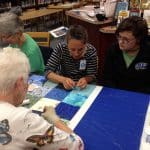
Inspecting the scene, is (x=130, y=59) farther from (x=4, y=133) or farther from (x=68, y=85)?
(x=4, y=133)

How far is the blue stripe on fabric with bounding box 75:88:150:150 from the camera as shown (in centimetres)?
123

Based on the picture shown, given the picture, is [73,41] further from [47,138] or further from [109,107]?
[47,138]

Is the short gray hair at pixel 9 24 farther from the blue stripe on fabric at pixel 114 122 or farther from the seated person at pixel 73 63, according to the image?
the blue stripe on fabric at pixel 114 122

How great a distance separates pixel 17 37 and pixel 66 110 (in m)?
0.87

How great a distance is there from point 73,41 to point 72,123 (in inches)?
27.4

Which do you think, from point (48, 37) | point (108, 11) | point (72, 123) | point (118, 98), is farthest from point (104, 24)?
point (72, 123)

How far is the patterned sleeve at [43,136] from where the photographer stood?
0.94 meters

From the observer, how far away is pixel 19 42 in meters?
2.21

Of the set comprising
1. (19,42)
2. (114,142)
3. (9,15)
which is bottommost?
(114,142)

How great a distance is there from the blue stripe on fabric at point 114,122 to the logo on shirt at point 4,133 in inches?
15.8

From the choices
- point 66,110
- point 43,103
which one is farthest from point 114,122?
point 43,103

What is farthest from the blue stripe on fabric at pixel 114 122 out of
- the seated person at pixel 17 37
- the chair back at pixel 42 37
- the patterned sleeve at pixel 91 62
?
the chair back at pixel 42 37

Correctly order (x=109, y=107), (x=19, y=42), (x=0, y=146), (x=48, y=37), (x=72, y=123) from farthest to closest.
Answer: (x=48, y=37), (x=19, y=42), (x=109, y=107), (x=72, y=123), (x=0, y=146)

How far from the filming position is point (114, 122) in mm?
1395
